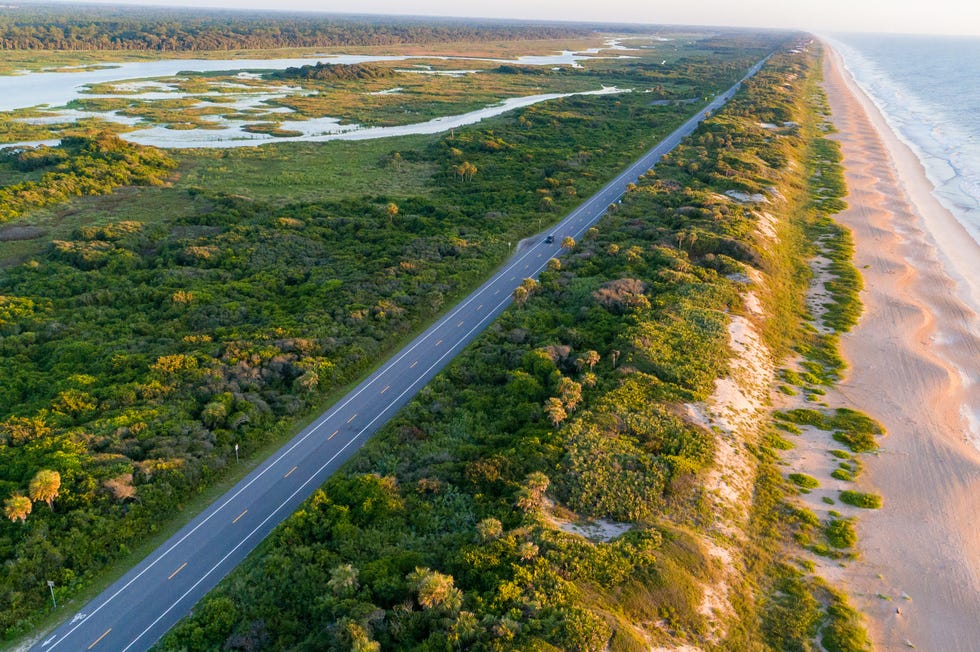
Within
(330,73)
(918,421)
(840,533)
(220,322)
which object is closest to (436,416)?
(220,322)

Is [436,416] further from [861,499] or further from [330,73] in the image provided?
A: [330,73]

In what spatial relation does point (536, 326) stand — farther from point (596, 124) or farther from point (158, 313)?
point (596, 124)

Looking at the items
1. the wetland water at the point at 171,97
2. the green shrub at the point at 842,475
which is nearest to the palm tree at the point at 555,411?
the green shrub at the point at 842,475

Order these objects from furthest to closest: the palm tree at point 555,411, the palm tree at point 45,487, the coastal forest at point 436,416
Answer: the palm tree at point 555,411
the palm tree at point 45,487
the coastal forest at point 436,416

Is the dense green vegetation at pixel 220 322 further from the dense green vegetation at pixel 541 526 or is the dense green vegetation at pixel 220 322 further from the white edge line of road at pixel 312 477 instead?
the white edge line of road at pixel 312 477

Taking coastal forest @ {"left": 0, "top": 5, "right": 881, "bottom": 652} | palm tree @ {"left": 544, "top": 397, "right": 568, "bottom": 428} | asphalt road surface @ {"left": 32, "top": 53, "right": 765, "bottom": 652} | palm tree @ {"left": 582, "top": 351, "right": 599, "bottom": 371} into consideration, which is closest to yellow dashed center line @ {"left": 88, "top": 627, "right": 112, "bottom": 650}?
asphalt road surface @ {"left": 32, "top": 53, "right": 765, "bottom": 652}

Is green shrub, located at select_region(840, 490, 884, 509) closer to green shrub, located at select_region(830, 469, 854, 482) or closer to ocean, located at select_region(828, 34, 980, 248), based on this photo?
green shrub, located at select_region(830, 469, 854, 482)
